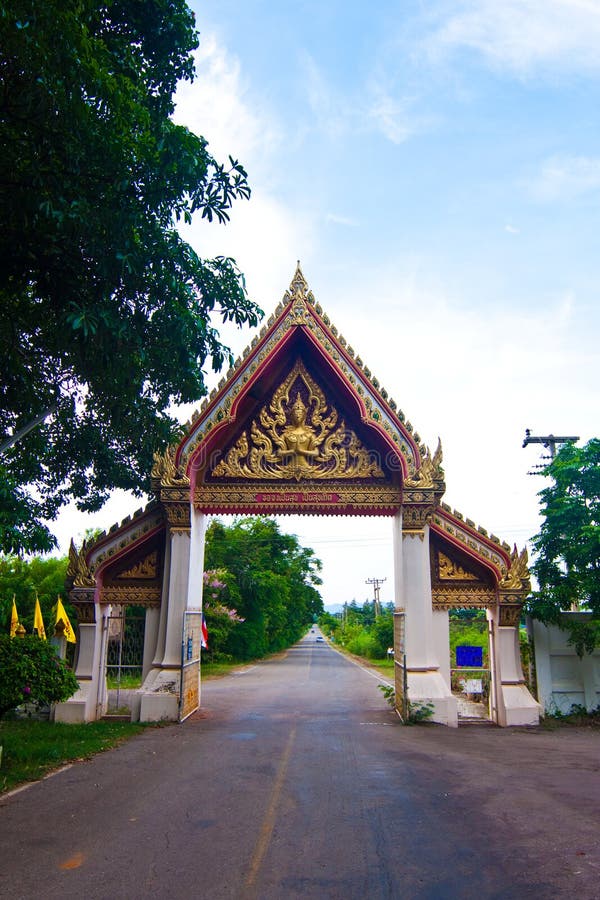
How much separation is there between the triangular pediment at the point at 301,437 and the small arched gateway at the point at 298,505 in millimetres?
23

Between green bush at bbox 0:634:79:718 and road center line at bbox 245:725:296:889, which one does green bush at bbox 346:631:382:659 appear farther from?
green bush at bbox 0:634:79:718

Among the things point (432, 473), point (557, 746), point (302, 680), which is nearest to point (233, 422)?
point (432, 473)

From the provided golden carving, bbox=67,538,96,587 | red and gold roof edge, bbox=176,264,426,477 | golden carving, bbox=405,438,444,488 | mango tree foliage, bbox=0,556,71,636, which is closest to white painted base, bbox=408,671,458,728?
golden carving, bbox=405,438,444,488

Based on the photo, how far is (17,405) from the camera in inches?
358

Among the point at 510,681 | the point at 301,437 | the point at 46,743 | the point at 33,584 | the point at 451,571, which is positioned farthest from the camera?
the point at 33,584

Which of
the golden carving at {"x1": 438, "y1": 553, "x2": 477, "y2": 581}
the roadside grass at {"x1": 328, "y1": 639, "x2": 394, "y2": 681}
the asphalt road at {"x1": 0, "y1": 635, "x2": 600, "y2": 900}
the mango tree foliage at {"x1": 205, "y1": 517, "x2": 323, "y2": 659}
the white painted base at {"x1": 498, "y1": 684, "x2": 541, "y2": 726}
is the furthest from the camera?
the mango tree foliage at {"x1": 205, "y1": 517, "x2": 323, "y2": 659}

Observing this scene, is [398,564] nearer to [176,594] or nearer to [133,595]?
[176,594]

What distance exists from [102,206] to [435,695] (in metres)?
9.88

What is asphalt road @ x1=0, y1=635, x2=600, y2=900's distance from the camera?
461 centimetres

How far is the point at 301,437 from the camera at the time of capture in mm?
13352

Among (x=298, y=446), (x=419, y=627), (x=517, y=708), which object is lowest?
(x=517, y=708)

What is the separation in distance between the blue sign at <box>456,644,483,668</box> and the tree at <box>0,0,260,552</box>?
7.89 m

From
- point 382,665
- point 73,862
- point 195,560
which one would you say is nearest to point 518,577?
point 195,560

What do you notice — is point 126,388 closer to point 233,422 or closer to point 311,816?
point 233,422
